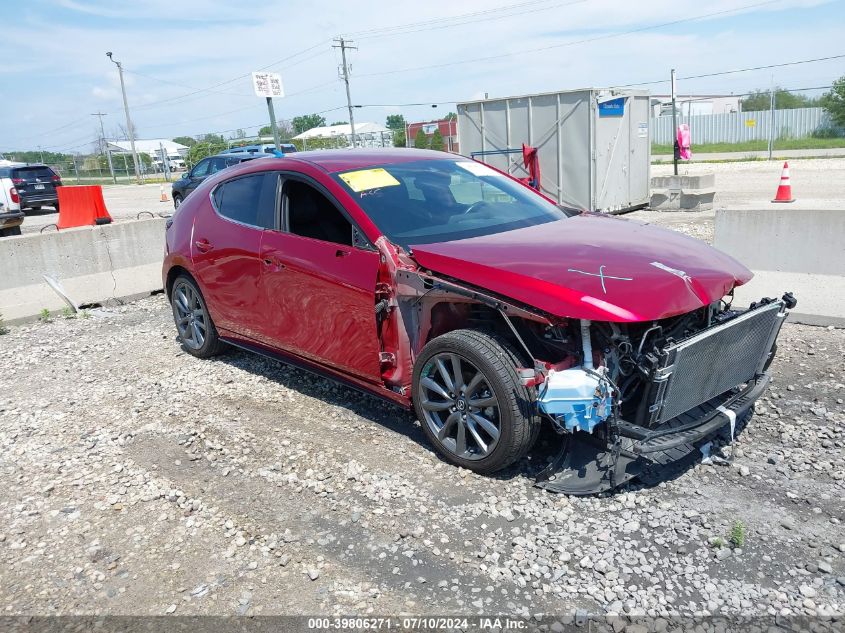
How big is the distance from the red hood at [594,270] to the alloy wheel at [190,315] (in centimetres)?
285

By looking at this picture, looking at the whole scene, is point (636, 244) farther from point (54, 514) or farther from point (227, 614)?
point (54, 514)

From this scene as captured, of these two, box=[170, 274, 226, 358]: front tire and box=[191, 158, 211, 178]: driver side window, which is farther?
box=[191, 158, 211, 178]: driver side window

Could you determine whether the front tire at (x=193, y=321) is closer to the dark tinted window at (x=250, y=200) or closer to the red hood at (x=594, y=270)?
the dark tinted window at (x=250, y=200)

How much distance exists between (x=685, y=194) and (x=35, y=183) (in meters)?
19.5

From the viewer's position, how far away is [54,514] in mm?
3881

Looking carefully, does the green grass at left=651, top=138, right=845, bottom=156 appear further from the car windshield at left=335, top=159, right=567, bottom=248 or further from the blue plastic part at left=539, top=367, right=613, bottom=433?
the blue plastic part at left=539, top=367, right=613, bottom=433

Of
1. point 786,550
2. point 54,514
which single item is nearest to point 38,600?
point 54,514

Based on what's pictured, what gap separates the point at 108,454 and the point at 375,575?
2339 millimetres

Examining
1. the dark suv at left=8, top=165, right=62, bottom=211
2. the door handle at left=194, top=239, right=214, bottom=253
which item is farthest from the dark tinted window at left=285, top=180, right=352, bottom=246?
the dark suv at left=8, top=165, right=62, bottom=211

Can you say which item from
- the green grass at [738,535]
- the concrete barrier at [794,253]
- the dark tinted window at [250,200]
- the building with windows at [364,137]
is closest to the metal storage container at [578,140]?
the concrete barrier at [794,253]

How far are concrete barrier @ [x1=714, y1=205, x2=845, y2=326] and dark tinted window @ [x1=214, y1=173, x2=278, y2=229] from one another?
4.19 meters

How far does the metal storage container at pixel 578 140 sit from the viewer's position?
14266 mm

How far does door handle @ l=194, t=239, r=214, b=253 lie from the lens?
5652 mm

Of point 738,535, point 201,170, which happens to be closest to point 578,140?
point 201,170
